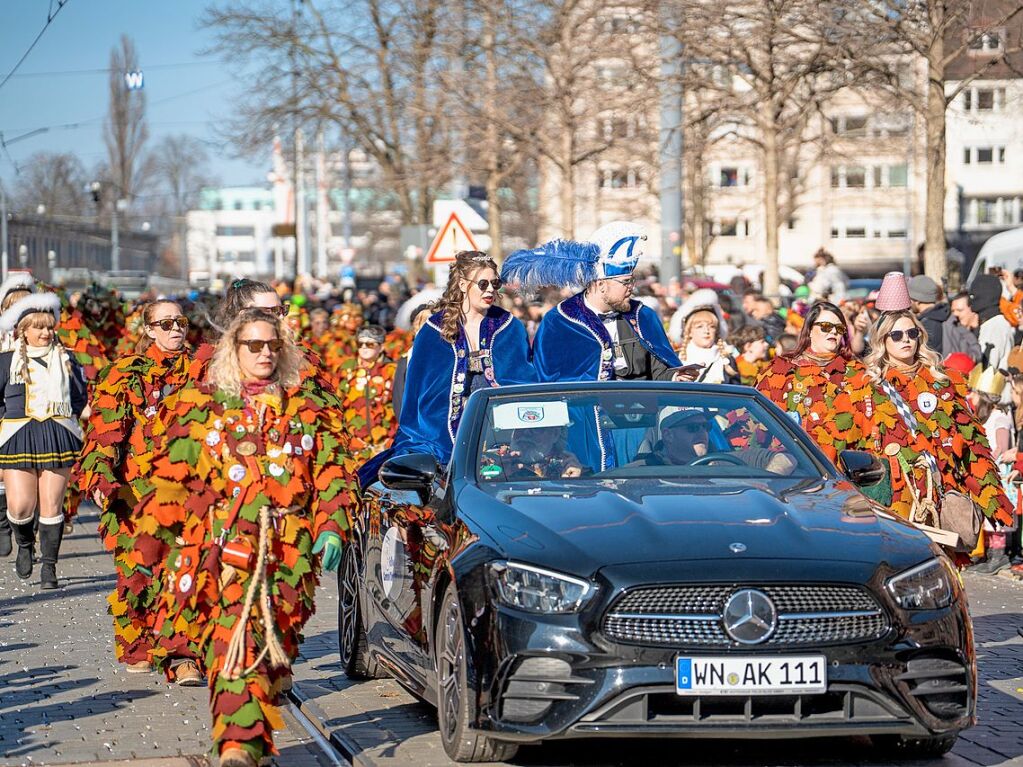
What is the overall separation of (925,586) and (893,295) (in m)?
4.81

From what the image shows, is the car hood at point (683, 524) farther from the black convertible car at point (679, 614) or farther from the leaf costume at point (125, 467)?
the leaf costume at point (125, 467)

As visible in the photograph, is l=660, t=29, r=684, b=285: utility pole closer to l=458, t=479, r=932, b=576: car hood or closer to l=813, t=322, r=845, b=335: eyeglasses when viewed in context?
l=813, t=322, r=845, b=335: eyeglasses

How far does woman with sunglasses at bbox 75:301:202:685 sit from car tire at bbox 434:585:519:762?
2755 millimetres

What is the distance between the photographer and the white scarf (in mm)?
13625

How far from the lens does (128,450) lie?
10.3 meters

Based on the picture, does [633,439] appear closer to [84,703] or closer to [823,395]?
[823,395]

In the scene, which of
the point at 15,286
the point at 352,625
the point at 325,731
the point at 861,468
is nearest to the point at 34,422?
the point at 15,286

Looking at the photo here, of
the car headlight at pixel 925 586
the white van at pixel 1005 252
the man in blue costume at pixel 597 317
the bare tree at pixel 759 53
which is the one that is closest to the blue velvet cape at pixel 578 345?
the man in blue costume at pixel 597 317

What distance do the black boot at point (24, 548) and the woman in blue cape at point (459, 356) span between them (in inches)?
194

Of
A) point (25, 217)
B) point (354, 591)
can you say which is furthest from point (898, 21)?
point (25, 217)

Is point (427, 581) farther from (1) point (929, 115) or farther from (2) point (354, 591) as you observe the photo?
(1) point (929, 115)

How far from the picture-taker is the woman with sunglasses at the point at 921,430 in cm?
920

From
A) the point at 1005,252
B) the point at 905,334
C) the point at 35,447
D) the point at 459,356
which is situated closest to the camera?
the point at 905,334

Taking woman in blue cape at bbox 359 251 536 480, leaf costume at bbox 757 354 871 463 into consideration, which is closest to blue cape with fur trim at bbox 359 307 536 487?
woman in blue cape at bbox 359 251 536 480
